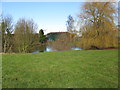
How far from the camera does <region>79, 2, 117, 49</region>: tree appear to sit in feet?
27.4

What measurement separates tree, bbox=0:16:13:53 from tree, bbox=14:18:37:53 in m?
0.49

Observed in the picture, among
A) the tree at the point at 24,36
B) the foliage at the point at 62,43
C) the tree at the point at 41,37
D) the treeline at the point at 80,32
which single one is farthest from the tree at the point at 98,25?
the tree at the point at 24,36

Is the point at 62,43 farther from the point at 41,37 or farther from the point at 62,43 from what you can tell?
the point at 41,37

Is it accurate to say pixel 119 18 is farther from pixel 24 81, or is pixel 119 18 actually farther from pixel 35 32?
pixel 24 81

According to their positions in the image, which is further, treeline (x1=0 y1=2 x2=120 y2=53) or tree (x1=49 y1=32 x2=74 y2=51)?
tree (x1=49 y1=32 x2=74 y2=51)

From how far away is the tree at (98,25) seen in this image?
8.35m

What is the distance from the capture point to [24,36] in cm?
→ 859

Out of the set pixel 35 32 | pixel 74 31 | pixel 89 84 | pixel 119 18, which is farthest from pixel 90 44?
pixel 89 84

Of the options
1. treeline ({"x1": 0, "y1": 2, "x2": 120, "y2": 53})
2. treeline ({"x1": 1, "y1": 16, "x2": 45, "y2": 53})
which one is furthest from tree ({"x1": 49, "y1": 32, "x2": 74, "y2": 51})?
treeline ({"x1": 1, "y1": 16, "x2": 45, "y2": 53})

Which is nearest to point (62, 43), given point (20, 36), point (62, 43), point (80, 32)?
point (62, 43)

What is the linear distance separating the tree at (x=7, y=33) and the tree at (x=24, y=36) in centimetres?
49

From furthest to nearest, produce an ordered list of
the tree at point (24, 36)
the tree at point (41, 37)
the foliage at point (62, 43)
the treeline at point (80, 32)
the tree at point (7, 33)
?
the foliage at point (62, 43) → the tree at point (41, 37) → the tree at point (24, 36) → the treeline at point (80, 32) → the tree at point (7, 33)

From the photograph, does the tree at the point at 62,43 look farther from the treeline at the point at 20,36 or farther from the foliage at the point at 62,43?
the treeline at the point at 20,36

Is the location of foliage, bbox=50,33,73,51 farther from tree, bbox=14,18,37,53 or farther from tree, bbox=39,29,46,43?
tree, bbox=14,18,37,53
